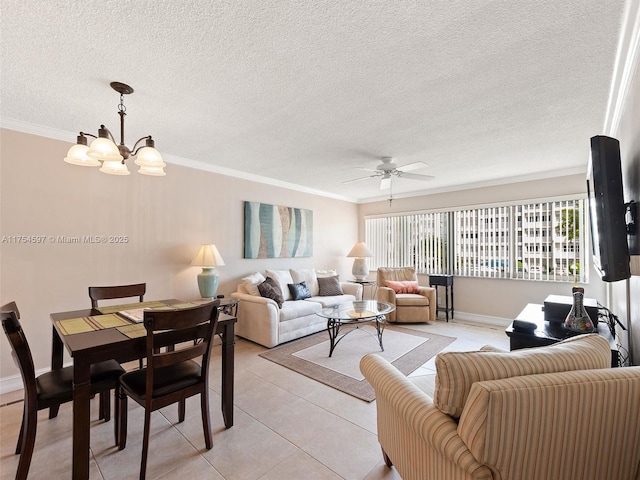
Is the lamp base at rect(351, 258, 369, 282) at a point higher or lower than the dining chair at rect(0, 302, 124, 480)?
higher

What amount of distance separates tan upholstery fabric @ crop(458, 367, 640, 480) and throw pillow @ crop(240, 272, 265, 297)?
11.2 feet

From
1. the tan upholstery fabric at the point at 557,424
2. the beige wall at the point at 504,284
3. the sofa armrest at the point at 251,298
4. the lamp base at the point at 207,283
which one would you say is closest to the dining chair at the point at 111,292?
the lamp base at the point at 207,283

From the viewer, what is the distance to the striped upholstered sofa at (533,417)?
936mm

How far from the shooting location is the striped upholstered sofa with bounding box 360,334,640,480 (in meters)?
0.94

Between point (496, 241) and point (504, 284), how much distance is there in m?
0.72

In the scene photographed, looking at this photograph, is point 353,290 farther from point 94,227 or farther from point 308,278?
point 94,227

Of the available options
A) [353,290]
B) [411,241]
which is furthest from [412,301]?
[411,241]

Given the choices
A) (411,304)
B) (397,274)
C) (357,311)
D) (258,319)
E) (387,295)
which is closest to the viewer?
(357,311)

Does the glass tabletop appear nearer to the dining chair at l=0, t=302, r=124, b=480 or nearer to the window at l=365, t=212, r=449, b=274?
the dining chair at l=0, t=302, r=124, b=480

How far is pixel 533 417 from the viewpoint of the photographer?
3.10 ft

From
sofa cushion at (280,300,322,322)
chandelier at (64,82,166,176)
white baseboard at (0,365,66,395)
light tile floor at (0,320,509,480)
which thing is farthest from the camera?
sofa cushion at (280,300,322,322)

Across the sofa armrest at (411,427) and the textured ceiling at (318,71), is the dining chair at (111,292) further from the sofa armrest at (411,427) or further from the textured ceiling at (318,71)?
the sofa armrest at (411,427)

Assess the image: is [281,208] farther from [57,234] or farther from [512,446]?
[512,446]

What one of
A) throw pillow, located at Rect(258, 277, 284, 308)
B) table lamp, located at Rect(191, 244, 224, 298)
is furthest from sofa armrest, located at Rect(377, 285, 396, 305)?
table lamp, located at Rect(191, 244, 224, 298)
